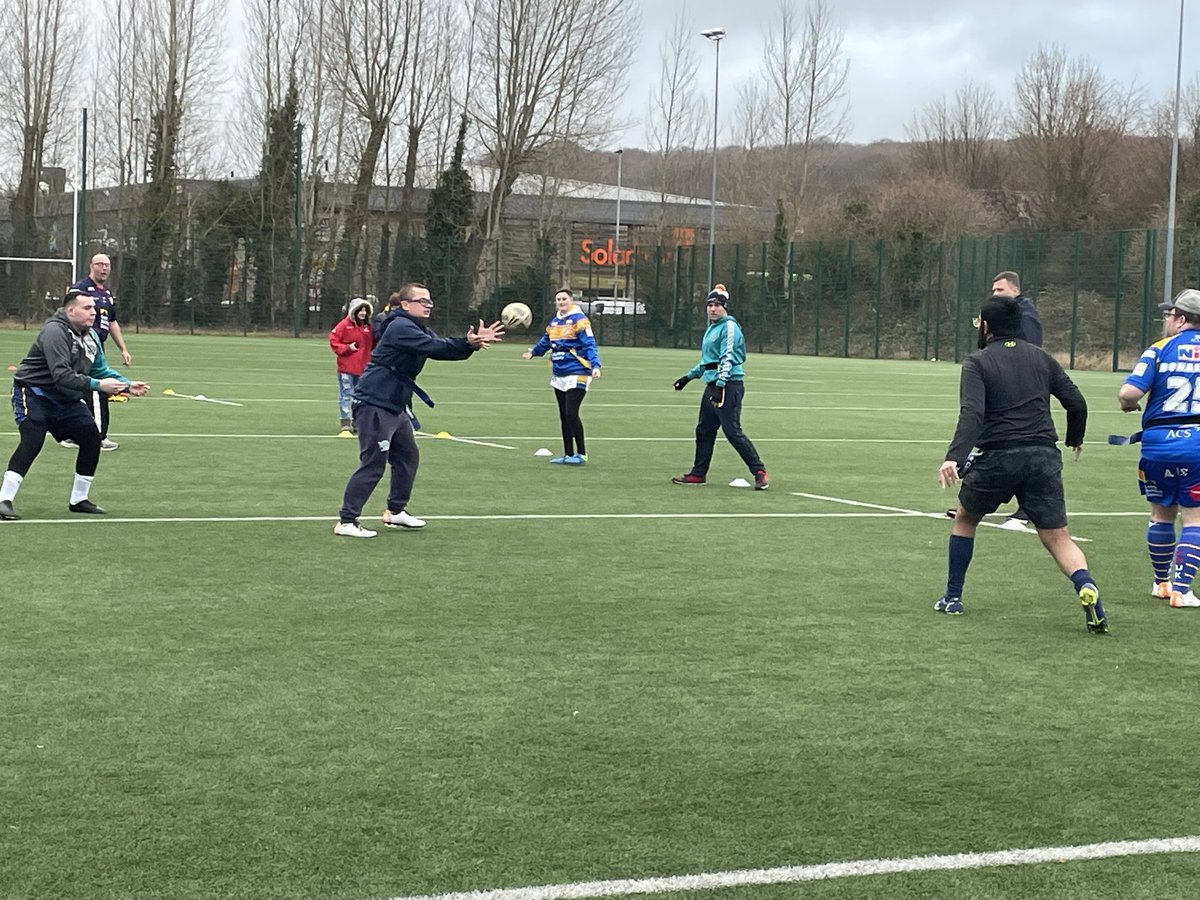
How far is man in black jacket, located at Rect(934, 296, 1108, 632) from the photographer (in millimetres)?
7824

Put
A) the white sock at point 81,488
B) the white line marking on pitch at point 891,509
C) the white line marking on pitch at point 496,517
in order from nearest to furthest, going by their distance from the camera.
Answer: the white line marking on pitch at point 496,517 → the white sock at point 81,488 → the white line marking on pitch at point 891,509

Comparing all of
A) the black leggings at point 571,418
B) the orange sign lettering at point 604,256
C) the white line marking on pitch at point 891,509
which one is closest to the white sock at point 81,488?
the black leggings at point 571,418

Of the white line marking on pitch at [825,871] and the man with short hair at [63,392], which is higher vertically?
the man with short hair at [63,392]

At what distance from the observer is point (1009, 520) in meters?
11.8

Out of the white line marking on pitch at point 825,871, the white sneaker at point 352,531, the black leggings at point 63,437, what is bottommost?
the white line marking on pitch at point 825,871

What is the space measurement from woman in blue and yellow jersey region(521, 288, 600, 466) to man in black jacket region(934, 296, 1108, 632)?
801 cm

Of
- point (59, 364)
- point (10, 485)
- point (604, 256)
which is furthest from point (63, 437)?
point (604, 256)

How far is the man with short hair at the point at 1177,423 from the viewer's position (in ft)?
28.1

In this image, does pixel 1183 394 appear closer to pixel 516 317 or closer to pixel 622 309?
pixel 516 317

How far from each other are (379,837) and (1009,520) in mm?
8123

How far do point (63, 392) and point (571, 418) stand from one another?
19.5ft

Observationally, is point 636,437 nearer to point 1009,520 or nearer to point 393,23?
point 1009,520

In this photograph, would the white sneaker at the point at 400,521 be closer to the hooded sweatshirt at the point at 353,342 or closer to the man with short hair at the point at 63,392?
the man with short hair at the point at 63,392

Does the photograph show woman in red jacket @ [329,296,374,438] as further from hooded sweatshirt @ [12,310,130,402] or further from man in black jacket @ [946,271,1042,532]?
man in black jacket @ [946,271,1042,532]
